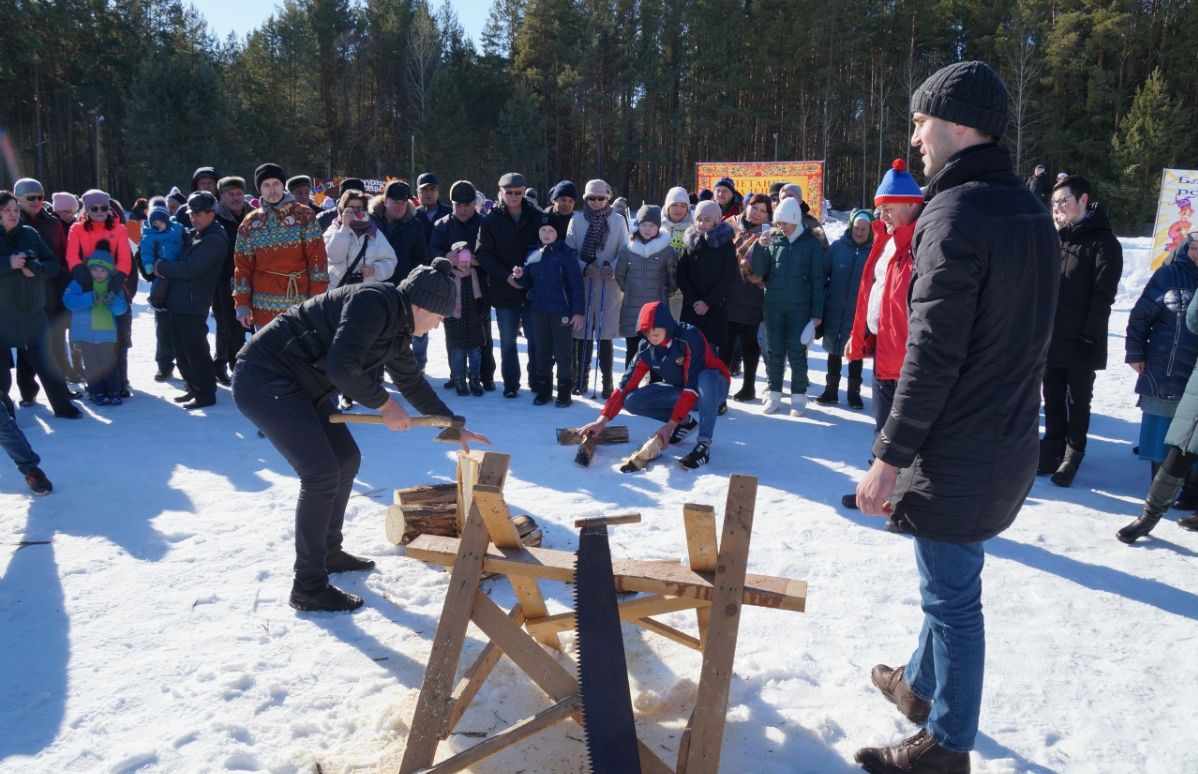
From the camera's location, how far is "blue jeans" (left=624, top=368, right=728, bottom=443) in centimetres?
587

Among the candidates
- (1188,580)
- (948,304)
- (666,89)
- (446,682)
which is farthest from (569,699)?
(666,89)

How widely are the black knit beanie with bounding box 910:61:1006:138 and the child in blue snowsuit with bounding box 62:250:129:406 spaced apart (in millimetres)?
7446

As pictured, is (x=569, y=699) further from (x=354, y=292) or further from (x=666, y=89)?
(x=666, y=89)

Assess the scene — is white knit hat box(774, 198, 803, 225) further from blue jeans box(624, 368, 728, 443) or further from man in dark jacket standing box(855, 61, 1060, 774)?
man in dark jacket standing box(855, 61, 1060, 774)

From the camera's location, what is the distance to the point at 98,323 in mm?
7129

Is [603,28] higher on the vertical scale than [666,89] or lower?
higher

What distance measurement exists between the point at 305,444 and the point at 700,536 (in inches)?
76.5

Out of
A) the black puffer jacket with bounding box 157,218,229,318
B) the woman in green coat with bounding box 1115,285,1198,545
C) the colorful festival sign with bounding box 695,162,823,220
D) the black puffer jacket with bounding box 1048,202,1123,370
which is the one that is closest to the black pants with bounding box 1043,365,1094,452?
the black puffer jacket with bounding box 1048,202,1123,370

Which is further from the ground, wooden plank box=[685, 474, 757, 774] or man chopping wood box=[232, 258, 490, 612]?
man chopping wood box=[232, 258, 490, 612]

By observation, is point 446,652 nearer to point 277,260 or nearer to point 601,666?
point 601,666

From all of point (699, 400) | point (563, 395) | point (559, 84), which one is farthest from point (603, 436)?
point (559, 84)

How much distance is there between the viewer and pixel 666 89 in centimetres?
3431

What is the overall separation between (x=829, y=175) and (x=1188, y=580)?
111 feet

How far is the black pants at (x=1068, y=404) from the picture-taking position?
5.36 meters
